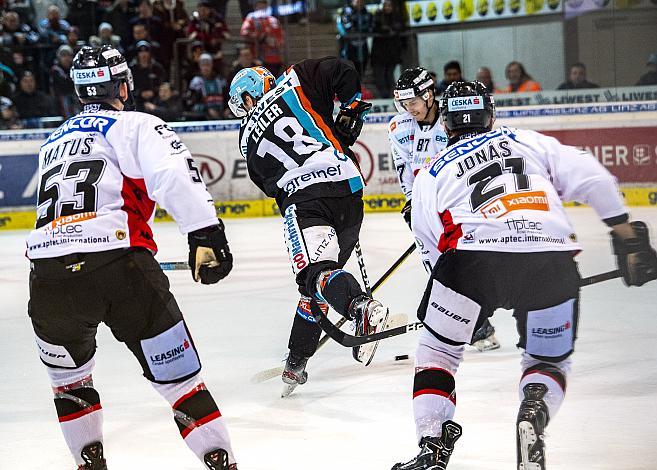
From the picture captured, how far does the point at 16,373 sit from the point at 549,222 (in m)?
2.99

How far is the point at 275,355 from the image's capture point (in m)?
4.97

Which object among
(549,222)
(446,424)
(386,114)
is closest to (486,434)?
(446,424)

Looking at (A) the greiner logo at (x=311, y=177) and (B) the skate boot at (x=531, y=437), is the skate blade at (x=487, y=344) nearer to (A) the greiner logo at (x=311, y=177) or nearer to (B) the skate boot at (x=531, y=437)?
(A) the greiner logo at (x=311, y=177)

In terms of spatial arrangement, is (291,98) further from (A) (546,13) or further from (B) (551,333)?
(A) (546,13)

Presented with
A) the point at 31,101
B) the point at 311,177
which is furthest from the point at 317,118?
the point at 31,101

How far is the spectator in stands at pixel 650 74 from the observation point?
9.70 m

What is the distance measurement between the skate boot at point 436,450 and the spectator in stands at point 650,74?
7.65m

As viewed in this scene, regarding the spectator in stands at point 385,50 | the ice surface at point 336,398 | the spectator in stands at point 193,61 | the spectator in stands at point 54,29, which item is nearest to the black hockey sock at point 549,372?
the ice surface at point 336,398

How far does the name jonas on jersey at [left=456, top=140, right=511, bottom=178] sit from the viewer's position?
9.29 ft

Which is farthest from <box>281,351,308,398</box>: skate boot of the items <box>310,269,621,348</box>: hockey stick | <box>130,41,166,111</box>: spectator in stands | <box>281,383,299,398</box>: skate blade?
<box>130,41,166,111</box>: spectator in stands

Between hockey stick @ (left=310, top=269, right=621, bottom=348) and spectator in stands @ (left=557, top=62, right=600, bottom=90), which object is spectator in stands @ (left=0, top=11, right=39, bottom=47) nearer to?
spectator in stands @ (left=557, top=62, right=600, bottom=90)

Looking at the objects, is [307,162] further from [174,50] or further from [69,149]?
[174,50]

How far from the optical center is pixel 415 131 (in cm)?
518

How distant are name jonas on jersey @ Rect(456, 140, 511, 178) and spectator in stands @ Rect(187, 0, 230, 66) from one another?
30.5 feet
